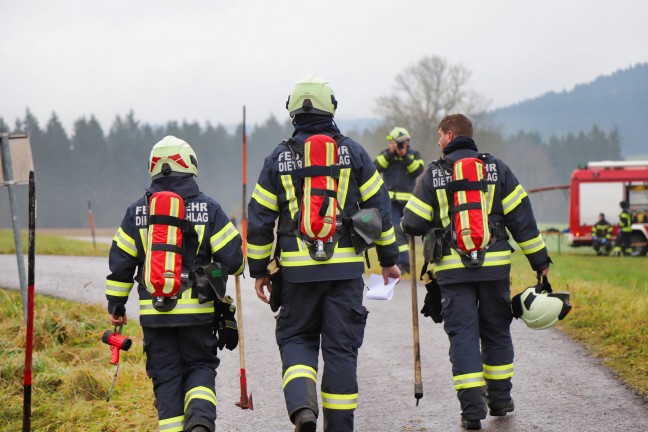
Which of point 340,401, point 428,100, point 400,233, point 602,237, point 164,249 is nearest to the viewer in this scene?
point 164,249

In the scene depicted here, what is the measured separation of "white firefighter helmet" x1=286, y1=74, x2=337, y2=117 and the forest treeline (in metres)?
71.6

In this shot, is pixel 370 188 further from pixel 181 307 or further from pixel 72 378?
pixel 72 378

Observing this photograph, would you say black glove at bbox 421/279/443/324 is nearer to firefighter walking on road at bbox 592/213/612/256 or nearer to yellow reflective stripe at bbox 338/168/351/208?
yellow reflective stripe at bbox 338/168/351/208

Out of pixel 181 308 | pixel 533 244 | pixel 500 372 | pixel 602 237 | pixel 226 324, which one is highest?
pixel 533 244

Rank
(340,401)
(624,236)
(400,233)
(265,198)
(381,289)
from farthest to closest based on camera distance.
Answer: (624,236) < (400,233) < (381,289) < (265,198) < (340,401)

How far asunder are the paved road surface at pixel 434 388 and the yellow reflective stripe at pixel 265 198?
164 centimetres

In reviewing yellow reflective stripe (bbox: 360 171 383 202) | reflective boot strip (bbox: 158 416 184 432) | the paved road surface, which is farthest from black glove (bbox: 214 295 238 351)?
yellow reflective stripe (bbox: 360 171 383 202)

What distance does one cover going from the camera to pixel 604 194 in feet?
97.0

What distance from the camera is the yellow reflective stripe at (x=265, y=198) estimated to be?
5031 mm

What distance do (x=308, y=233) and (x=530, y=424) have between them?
199 centimetres

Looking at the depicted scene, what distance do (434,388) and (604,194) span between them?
25038mm

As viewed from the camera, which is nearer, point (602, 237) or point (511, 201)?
point (511, 201)

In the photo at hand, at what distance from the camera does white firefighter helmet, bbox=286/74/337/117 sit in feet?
16.7

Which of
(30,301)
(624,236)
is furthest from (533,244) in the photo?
(624,236)
